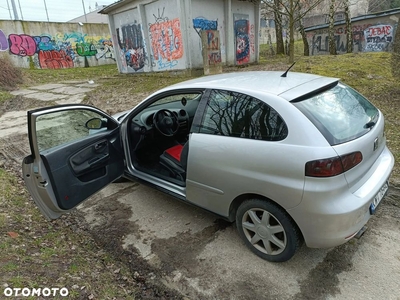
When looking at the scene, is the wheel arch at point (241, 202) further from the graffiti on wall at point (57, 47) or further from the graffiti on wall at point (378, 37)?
the graffiti on wall at point (378, 37)

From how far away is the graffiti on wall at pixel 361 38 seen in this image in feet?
62.1

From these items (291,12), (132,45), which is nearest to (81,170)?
(291,12)

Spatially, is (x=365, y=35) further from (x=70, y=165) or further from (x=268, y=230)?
(x=70, y=165)

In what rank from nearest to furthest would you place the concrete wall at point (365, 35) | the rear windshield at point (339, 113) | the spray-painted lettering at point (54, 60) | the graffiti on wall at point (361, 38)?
the rear windshield at point (339, 113) < the spray-painted lettering at point (54, 60) < the concrete wall at point (365, 35) < the graffiti on wall at point (361, 38)

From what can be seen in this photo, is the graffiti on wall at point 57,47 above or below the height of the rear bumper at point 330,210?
above

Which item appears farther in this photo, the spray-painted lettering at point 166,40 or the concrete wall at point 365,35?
the concrete wall at point 365,35

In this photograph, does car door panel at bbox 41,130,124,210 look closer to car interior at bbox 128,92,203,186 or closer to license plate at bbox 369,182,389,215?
car interior at bbox 128,92,203,186

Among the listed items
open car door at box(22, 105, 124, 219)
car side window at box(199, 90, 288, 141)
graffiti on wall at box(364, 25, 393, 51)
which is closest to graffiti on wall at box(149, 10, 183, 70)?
open car door at box(22, 105, 124, 219)

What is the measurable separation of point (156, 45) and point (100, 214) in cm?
1063

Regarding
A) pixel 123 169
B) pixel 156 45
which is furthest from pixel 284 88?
pixel 156 45

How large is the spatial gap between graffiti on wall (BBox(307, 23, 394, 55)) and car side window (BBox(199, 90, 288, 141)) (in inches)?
806

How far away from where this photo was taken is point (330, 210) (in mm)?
1935

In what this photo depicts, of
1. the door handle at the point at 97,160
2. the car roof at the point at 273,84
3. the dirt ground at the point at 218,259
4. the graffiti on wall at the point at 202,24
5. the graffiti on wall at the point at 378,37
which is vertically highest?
the graffiti on wall at the point at 202,24

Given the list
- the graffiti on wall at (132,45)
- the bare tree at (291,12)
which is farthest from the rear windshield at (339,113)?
the graffiti on wall at (132,45)
